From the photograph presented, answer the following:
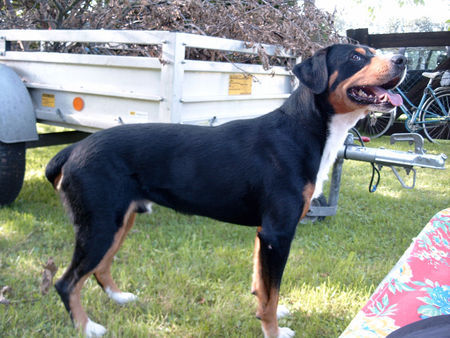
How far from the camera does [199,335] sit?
230 centimetres

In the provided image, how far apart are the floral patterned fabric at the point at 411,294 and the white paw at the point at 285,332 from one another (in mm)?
923

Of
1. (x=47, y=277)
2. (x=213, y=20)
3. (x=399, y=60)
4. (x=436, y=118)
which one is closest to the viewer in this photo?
(x=399, y=60)

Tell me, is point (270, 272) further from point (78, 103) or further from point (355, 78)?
point (78, 103)

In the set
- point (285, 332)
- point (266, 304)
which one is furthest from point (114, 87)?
point (285, 332)

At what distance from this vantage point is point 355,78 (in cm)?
224

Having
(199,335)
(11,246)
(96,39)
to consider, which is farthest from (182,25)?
(199,335)

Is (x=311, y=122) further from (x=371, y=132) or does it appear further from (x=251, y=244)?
(x=371, y=132)

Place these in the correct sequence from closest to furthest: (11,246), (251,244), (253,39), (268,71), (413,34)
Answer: (11,246) → (251,244) → (253,39) → (268,71) → (413,34)

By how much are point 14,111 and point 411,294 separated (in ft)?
11.1

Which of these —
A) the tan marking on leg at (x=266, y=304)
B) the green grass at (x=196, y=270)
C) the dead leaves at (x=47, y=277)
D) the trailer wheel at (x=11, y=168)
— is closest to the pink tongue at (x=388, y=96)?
the tan marking on leg at (x=266, y=304)

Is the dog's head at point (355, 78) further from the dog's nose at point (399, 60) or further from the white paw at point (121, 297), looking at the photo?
the white paw at point (121, 297)

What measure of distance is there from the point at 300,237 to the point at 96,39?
8.14 feet

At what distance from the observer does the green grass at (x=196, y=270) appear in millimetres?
2412

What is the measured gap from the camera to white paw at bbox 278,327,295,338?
233cm
